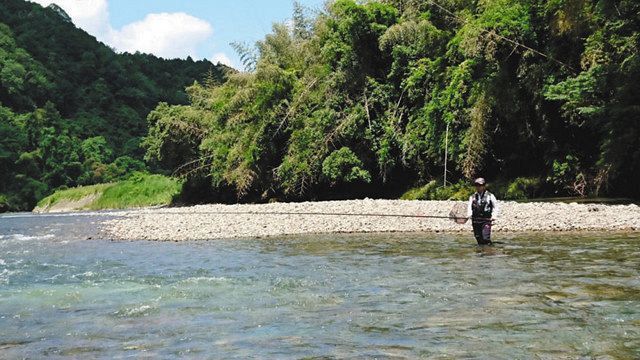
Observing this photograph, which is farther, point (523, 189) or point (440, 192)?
point (440, 192)

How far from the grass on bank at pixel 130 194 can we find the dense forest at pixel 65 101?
12827 mm

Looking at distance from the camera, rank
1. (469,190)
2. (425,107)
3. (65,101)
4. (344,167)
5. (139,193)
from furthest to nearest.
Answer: (65,101)
(139,193)
(344,167)
(425,107)
(469,190)

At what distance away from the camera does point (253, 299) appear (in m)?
7.90

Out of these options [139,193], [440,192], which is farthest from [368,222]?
[139,193]

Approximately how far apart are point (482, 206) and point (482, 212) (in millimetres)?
123

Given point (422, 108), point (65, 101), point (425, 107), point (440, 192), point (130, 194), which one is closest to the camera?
point (440, 192)

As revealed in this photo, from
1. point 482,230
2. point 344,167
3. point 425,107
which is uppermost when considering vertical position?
point 425,107

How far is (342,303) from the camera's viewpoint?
7.34m

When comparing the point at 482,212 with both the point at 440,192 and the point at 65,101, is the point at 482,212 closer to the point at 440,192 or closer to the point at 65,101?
the point at 440,192

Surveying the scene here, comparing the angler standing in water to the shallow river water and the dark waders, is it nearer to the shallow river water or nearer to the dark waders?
the dark waders

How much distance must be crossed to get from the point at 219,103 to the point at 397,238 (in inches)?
981

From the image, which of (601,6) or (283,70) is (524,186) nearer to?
(601,6)

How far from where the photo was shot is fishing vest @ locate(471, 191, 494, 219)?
1182 cm

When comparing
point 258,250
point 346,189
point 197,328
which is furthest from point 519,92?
point 197,328
